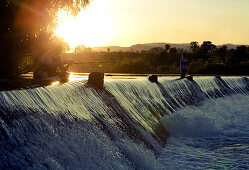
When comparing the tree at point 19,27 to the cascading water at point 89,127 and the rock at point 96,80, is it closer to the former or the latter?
the rock at point 96,80

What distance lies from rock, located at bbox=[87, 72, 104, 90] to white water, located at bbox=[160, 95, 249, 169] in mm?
2559

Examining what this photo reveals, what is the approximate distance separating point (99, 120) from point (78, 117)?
2.68 feet

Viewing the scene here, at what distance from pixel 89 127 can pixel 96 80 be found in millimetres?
2980

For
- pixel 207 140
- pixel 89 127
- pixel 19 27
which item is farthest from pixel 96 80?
pixel 19 27

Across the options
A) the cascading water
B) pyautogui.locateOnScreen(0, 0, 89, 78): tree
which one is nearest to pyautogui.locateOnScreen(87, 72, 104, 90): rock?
the cascading water

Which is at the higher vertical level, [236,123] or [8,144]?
[8,144]

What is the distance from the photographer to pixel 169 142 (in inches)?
389

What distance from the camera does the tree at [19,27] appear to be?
41.6 ft

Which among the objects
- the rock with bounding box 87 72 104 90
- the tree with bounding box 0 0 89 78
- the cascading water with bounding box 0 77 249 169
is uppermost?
the tree with bounding box 0 0 89 78

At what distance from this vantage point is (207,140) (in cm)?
1041

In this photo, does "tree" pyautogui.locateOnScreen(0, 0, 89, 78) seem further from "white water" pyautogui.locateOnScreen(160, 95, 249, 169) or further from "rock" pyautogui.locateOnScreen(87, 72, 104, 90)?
"white water" pyautogui.locateOnScreen(160, 95, 249, 169)

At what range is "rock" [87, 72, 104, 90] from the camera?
31.7 feet

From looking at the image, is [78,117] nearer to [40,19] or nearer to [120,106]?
[120,106]

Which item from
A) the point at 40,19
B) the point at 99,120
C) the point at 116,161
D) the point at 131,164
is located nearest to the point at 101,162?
the point at 116,161
